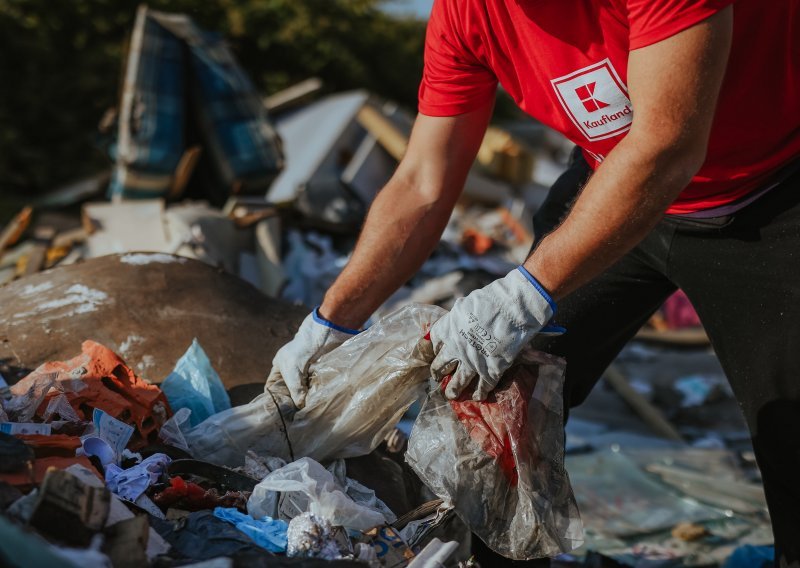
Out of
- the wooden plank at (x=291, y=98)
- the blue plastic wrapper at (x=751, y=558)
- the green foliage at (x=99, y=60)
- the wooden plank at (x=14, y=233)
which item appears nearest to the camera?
the blue plastic wrapper at (x=751, y=558)

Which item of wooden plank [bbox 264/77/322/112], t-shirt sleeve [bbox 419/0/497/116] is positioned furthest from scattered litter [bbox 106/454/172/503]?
wooden plank [bbox 264/77/322/112]

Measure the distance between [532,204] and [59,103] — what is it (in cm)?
476

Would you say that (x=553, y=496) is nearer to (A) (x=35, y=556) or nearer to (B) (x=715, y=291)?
(B) (x=715, y=291)

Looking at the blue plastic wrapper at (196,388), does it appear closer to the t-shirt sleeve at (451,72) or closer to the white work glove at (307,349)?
the white work glove at (307,349)

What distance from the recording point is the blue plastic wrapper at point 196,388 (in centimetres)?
245

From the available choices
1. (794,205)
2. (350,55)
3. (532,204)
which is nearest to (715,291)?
(794,205)

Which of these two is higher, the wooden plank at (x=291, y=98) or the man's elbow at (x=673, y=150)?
the man's elbow at (x=673, y=150)

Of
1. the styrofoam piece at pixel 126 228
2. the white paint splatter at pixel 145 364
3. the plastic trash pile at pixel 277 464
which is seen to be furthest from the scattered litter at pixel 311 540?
the styrofoam piece at pixel 126 228

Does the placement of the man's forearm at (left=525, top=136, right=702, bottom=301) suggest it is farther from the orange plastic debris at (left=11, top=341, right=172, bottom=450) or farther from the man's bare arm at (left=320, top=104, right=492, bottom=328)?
the orange plastic debris at (left=11, top=341, right=172, bottom=450)

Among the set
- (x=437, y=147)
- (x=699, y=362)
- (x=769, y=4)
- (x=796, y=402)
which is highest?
(x=769, y=4)

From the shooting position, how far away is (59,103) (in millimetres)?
8812

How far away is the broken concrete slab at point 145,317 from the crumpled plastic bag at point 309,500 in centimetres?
76

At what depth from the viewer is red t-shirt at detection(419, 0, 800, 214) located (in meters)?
1.88

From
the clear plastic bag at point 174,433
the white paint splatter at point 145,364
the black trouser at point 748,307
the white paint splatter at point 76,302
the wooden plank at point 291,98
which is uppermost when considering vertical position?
the white paint splatter at point 76,302
